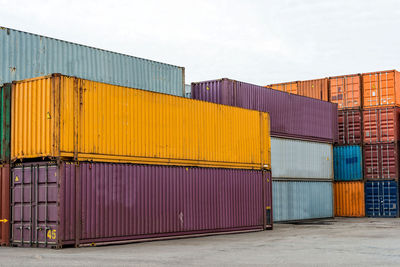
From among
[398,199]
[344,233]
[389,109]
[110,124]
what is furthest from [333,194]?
[110,124]

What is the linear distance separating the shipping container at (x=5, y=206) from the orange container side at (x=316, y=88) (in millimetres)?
24321

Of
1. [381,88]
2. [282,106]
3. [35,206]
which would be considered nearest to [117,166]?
[35,206]

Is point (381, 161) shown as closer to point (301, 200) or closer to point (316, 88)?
point (316, 88)

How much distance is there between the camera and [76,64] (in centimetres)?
2577

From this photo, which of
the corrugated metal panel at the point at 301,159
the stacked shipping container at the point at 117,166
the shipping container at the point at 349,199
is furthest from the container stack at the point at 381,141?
the stacked shipping container at the point at 117,166

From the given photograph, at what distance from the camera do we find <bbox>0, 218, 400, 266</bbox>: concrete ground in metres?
14.5

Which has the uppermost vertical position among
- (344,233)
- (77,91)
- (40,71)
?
(40,71)

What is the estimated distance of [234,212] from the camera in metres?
25.1

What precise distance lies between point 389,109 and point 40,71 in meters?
22.4

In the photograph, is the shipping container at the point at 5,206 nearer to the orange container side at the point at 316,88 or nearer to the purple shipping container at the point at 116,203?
the purple shipping container at the point at 116,203

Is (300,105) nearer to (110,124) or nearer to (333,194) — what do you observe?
(333,194)

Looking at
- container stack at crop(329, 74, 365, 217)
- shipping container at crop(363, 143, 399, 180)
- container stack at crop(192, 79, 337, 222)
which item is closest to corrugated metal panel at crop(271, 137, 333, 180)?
container stack at crop(192, 79, 337, 222)

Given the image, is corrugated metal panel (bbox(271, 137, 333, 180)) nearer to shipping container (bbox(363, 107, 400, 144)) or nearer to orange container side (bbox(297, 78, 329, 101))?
shipping container (bbox(363, 107, 400, 144))

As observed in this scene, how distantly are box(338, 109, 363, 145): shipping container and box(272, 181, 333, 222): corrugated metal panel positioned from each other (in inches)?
139
